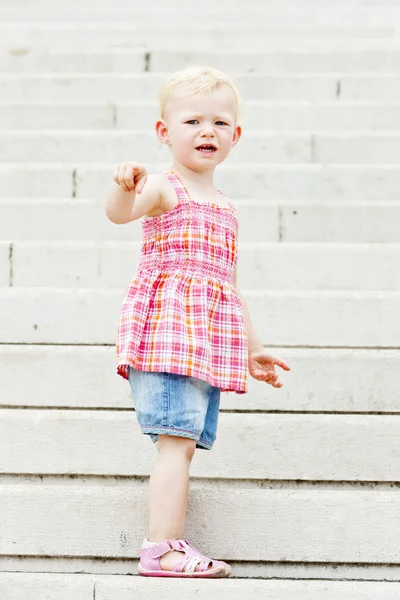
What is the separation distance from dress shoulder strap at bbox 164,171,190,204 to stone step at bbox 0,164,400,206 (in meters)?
2.09

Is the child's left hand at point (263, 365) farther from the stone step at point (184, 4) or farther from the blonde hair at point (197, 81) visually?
the stone step at point (184, 4)

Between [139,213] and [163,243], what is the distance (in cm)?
14

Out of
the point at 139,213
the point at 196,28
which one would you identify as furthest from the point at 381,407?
the point at 196,28

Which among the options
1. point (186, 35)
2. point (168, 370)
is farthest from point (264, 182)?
point (186, 35)

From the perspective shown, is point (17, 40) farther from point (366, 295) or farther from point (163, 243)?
point (163, 243)

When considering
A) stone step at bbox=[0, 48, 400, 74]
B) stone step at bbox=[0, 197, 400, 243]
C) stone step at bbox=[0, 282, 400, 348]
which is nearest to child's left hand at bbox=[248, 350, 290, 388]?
stone step at bbox=[0, 282, 400, 348]

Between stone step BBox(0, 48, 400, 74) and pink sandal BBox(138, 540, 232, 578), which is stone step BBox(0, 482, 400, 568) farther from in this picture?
stone step BBox(0, 48, 400, 74)

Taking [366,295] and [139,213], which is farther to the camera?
[366,295]

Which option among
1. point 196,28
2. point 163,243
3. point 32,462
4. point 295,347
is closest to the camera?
point 163,243

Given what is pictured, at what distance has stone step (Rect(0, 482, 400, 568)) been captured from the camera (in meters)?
2.88

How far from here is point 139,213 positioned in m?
2.69

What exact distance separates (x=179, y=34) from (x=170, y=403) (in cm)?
546

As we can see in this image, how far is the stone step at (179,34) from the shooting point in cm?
732

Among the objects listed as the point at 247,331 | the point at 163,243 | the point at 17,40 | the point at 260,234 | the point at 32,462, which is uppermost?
the point at 17,40
